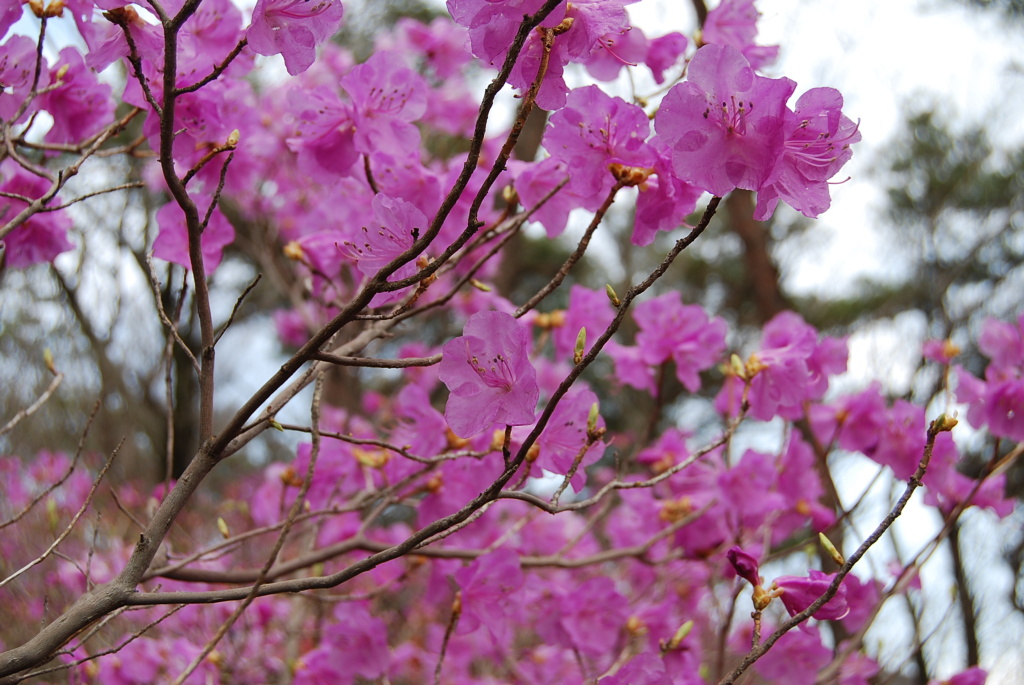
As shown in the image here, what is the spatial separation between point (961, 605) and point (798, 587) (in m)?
2.64

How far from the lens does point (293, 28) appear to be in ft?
3.18

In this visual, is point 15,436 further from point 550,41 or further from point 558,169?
point 550,41

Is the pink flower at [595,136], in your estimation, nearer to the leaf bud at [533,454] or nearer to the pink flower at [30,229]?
the leaf bud at [533,454]

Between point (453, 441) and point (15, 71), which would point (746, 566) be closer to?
point (453, 441)

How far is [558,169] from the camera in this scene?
1277 millimetres

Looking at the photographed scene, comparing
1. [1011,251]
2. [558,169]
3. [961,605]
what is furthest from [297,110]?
[1011,251]

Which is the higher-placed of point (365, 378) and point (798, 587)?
point (365, 378)

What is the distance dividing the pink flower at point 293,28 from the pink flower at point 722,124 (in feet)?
1.58

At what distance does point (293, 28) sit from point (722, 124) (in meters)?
0.59

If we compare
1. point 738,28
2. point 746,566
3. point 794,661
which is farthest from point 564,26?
point 794,661

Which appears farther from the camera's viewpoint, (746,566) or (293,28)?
(746,566)

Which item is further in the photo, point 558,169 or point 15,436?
point 15,436

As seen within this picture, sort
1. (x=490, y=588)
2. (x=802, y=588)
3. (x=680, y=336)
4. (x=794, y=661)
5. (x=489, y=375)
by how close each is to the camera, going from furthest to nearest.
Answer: (x=680, y=336) → (x=794, y=661) → (x=490, y=588) → (x=802, y=588) → (x=489, y=375)

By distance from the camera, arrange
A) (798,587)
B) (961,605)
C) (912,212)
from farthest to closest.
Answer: (912,212) < (961,605) < (798,587)
